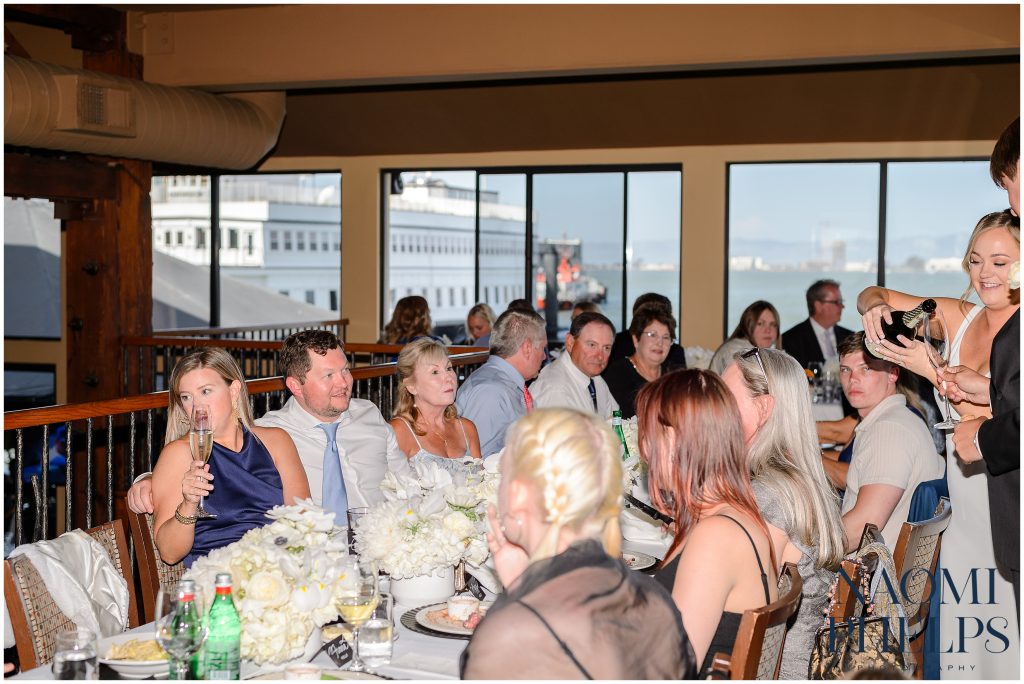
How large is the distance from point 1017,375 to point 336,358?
2277 mm

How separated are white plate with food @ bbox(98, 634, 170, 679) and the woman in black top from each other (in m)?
4.08

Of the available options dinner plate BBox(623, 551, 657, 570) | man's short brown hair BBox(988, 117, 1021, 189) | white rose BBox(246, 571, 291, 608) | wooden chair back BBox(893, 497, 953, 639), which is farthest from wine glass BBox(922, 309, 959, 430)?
white rose BBox(246, 571, 291, 608)

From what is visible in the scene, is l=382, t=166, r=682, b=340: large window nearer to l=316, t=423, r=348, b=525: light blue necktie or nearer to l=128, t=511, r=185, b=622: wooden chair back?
l=316, t=423, r=348, b=525: light blue necktie

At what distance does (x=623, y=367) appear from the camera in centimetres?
641

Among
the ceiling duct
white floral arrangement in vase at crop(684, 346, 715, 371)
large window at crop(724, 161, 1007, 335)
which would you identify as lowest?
white floral arrangement in vase at crop(684, 346, 715, 371)

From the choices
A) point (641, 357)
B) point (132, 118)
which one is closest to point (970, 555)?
point (641, 357)

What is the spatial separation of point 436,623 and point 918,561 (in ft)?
4.66

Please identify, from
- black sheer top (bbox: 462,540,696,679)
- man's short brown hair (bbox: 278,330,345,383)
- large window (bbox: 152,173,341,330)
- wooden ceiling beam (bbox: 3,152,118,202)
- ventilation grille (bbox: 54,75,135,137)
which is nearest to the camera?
black sheer top (bbox: 462,540,696,679)

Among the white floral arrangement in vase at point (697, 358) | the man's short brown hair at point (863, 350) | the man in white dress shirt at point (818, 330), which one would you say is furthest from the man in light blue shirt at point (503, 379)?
the man in white dress shirt at point (818, 330)

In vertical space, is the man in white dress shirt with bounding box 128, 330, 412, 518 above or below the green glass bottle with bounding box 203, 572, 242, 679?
above

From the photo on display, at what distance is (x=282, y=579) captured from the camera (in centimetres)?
204

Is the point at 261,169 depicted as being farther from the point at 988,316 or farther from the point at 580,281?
the point at 988,316

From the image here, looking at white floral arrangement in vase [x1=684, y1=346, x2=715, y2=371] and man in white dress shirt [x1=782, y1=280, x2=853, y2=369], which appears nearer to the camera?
white floral arrangement in vase [x1=684, y1=346, x2=715, y2=371]

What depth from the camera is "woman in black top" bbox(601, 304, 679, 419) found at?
6.12 meters
